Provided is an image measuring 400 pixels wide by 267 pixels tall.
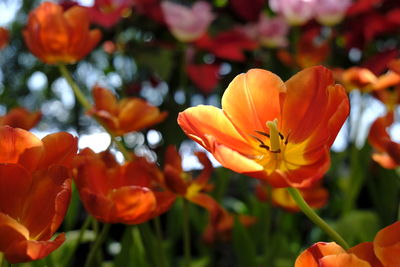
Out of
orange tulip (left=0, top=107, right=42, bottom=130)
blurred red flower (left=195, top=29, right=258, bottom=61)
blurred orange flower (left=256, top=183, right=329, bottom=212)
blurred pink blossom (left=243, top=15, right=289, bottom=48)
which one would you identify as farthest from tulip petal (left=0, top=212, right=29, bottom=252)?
blurred pink blossom (left=243, top=15, right=289, bottom=48)

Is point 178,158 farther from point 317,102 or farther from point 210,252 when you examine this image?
point 210,252

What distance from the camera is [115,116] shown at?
2.15ft

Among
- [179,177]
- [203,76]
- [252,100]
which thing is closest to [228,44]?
[203,76]

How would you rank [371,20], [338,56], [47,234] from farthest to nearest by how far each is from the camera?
[338,56], [371,20], [47,234]

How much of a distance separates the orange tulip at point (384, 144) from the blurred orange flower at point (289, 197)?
0.70ft

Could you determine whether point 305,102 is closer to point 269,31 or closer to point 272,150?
point 272,150

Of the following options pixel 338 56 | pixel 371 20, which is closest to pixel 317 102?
pixel 371 20

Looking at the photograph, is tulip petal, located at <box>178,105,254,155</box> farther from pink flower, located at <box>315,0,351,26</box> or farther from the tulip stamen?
pink flower, located at <box>315,0,351,26</box>

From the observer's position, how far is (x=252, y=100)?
1.44 ft

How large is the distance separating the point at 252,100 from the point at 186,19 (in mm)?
688

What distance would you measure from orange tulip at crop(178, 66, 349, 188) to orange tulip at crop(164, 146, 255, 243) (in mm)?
131

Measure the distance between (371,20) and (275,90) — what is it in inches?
30.8

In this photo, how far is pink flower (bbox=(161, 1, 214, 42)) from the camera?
3.62ft

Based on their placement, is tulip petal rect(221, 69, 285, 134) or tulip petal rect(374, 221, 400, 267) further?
tulip petal rect(221, 69, 285, 134)
